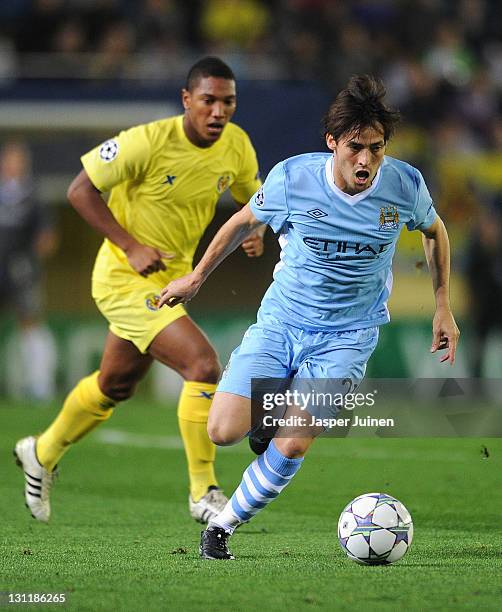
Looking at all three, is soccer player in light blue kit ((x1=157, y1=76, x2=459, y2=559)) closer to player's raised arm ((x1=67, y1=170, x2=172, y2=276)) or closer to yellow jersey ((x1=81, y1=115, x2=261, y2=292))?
player's raised arm ((x1=67, y1=170, x2=172, y2=276))

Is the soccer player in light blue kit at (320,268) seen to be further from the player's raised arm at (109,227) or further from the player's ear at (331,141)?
the player's raised arm at (109,227)

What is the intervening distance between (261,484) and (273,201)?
3.97 feet

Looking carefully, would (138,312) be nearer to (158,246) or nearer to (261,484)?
(158,246)

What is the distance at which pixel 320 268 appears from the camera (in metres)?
5.76

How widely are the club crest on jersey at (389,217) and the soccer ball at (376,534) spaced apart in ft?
3.92

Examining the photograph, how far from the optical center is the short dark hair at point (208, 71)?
22.7ft

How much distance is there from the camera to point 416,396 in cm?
746

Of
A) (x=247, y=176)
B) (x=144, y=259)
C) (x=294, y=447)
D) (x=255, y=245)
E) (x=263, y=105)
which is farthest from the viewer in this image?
(x=263, y=105)

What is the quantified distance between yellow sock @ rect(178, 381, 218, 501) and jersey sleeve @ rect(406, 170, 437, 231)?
1.59 metres

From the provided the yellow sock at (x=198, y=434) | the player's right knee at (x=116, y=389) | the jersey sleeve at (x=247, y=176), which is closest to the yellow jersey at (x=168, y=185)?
the jersey sleeve at (x=247, y=176)

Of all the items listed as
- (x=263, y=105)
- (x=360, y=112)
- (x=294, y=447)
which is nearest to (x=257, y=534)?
(x=294, y=447)

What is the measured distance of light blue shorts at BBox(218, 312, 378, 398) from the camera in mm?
5668

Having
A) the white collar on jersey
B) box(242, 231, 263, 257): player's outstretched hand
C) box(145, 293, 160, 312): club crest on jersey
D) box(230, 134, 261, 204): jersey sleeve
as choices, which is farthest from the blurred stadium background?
the white collar on jersey

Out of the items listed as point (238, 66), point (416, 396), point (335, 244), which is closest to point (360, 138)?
point (335, 244)
